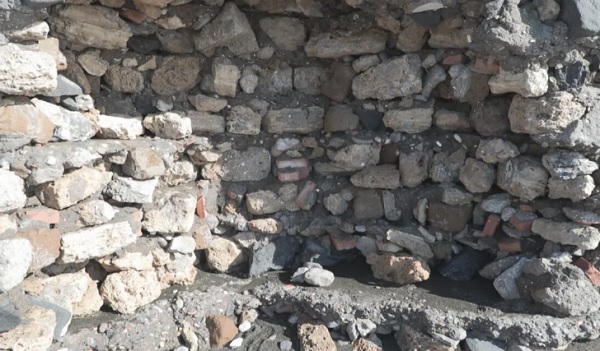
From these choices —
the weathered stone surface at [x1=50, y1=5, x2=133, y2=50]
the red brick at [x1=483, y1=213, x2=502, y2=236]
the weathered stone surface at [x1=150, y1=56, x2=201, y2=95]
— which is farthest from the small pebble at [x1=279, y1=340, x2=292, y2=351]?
the weathered stone surface at [x1=50, y1=5, x2=133, y2=50]

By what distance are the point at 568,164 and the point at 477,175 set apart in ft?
1.34

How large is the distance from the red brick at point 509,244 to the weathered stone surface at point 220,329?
1333 mm

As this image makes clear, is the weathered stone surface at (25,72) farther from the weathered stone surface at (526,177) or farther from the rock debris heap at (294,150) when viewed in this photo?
the weathered stone surface at (526,177)

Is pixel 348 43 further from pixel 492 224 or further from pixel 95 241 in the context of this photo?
pixel 95 241

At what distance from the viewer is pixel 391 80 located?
2.83 m

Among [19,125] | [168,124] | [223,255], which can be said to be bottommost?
[223,255]

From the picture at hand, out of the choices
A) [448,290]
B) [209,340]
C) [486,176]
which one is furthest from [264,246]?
[486,176]

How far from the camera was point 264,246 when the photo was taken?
3.03 m

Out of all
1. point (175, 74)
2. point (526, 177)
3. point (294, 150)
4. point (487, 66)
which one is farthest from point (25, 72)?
point (526, 177)

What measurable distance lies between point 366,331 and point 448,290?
454 millimetres

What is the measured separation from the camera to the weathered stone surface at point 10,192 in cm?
212

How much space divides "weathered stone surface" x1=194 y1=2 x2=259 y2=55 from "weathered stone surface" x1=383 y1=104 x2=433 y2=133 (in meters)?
0.82

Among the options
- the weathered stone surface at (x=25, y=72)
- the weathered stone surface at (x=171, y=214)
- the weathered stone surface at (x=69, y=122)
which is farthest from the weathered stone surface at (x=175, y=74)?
the weathered stone surface at (x=25, y=72)

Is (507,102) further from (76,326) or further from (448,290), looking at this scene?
(76,326)
